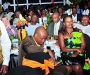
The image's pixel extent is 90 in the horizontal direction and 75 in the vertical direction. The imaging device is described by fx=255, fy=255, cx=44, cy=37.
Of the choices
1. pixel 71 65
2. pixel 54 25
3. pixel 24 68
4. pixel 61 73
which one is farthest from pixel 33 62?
pixel 54 25

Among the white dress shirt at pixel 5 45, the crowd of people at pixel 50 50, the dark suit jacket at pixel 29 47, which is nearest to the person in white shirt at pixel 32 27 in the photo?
the crowd of people at pixel 50 50

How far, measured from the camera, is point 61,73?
3.40 m

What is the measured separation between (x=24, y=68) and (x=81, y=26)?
12.0 feet

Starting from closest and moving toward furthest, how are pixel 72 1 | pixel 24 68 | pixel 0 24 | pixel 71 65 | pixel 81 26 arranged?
pixel 24 68 → pixel 0 24 → pixel 71 65 → pixel 81 26 → pixel 72 1

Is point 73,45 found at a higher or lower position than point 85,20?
lower

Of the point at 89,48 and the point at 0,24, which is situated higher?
the point at 0,24

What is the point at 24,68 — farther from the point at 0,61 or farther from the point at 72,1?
the point at 72,1

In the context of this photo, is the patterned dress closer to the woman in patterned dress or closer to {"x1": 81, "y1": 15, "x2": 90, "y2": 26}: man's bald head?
the woman in patterned dress

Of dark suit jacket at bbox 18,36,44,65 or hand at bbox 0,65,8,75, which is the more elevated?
dark suit jacket at bbox 18,36,44,65

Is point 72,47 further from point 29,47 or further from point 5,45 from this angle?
point 5,45

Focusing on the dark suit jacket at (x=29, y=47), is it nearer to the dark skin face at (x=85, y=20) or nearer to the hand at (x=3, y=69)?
the hand at (x=3, y=69)

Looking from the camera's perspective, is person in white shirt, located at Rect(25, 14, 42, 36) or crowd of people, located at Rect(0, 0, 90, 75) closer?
crowd of people, located at Rect(0, 0, 90, 75)

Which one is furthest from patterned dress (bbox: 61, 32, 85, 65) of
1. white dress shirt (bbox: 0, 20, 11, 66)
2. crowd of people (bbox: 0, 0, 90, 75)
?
white dress shirt (bbox: 0, 20, 11, 66)

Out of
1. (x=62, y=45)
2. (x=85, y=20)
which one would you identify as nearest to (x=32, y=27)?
(x=85, y=20)
